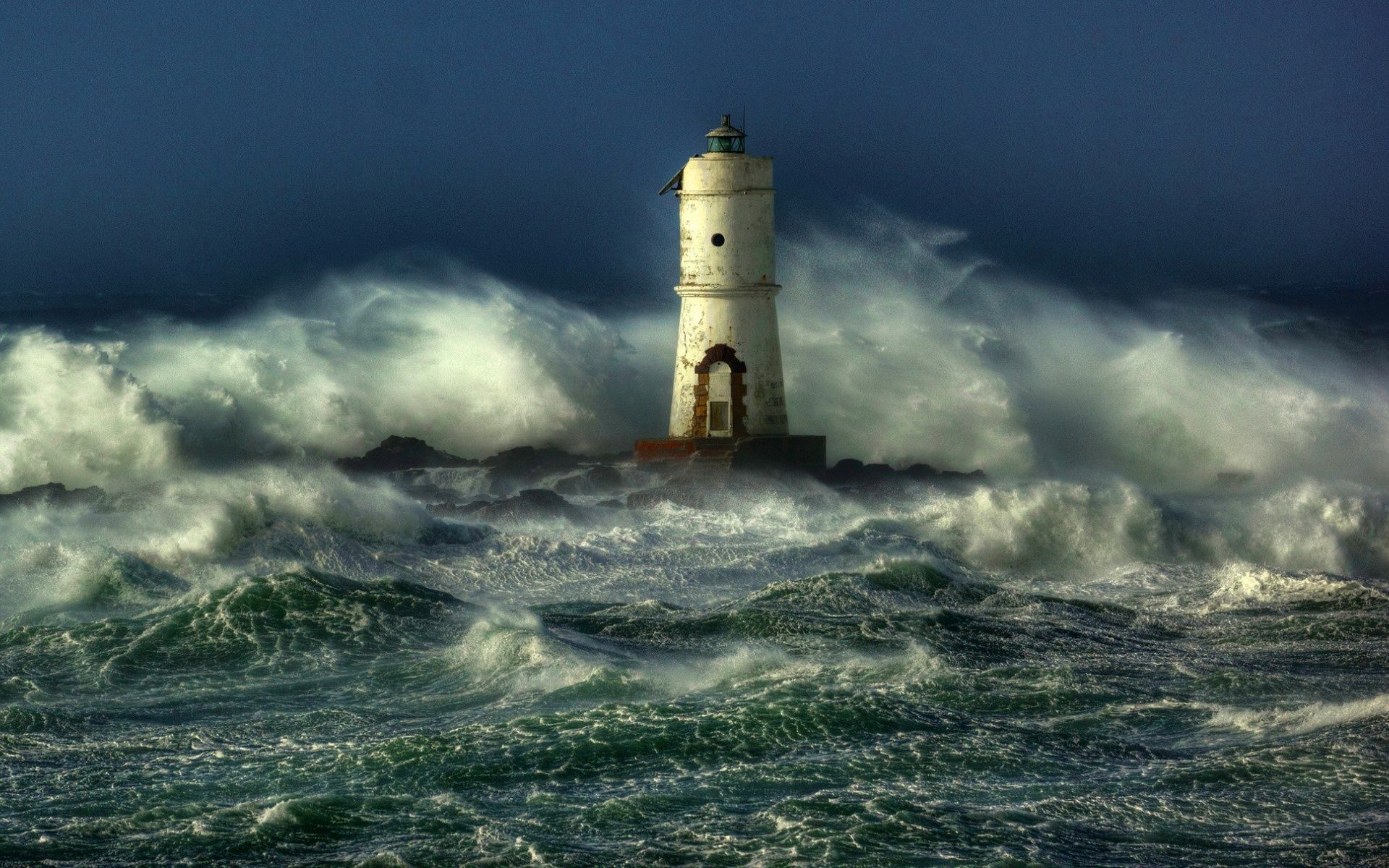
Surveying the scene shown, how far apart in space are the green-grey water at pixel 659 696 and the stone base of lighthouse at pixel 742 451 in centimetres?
341

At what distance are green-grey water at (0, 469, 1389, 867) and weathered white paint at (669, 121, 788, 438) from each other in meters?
4.15

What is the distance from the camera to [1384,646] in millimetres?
15297

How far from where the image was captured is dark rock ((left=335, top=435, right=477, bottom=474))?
29094mm

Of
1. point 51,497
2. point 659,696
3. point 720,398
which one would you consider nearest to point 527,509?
point 720,398

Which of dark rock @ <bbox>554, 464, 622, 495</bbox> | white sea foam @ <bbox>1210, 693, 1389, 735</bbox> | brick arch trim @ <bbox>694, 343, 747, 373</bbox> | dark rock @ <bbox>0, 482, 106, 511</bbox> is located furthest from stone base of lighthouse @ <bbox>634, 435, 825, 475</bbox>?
white sea foam @ <bbox>1210, 693, 1389, 735</bbox>

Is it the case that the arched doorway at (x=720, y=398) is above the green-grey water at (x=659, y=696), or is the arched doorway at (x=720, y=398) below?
above

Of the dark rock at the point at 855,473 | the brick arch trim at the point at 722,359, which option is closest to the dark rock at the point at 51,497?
the brick arch trim at the point at 722,359

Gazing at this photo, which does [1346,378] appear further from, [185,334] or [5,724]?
[5,724]

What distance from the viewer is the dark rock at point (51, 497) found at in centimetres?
2264

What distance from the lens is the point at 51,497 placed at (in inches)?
926

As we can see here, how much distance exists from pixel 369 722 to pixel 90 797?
7.18 ft

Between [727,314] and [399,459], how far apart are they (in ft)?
22.8

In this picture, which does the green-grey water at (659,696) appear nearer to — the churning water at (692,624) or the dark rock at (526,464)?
the churning water at (692,624)

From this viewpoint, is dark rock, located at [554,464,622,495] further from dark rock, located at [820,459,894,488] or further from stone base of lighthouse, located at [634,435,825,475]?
dark rock, located at [820,459,894,488]
